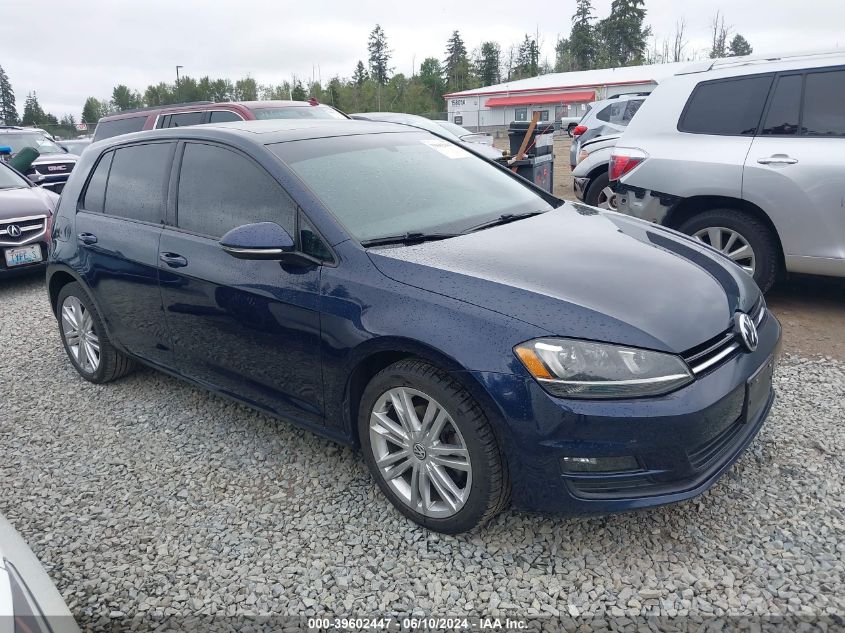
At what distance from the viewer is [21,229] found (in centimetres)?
734

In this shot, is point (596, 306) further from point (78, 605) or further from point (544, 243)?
point (78, 605)

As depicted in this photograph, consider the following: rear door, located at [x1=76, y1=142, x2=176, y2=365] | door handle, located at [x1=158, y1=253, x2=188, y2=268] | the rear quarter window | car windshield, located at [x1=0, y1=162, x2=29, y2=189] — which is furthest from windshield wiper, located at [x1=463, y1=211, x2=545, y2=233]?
the rear quarter window

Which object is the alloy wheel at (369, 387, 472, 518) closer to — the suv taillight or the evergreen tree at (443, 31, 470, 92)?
the suv taillight

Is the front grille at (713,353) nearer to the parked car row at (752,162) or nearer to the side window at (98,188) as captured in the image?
the parked car row at (752,162)

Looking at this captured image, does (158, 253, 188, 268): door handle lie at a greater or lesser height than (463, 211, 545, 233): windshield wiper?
lesser

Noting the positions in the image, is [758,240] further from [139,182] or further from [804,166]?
[139,182]

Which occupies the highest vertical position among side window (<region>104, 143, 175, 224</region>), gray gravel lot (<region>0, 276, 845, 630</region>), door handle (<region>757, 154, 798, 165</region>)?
side window (<region>104, 143, 175, 224</region>)

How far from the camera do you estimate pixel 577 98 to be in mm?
45906

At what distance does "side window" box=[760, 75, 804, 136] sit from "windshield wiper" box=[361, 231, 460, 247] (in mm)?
3184

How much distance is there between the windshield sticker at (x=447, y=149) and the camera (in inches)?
152

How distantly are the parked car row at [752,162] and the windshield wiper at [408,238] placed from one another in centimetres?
289

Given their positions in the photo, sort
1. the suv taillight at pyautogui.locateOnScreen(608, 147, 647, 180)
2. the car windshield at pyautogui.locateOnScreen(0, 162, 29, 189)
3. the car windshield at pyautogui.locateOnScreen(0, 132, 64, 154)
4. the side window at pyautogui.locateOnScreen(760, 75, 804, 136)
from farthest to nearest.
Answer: the car windshield at pyautogui.locateOnScreen(0, 132, 64, 154) → the car windshield at pyautogui.locateOnScreen(0, 162, 29, 189) → the suv taillight at pyautogui.locateOnScreen(608, 147, 647, 180) → the side window at pyautogui.locateOnScreen(760, 75, 804, 136)

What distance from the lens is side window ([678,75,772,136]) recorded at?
5.05 metres

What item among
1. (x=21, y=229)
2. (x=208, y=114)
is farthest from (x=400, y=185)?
(x=208, y=114)
